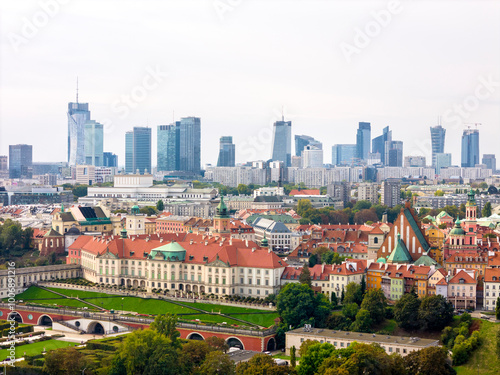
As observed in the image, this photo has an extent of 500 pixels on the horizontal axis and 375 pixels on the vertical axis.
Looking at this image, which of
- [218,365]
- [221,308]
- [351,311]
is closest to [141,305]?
[221,308]

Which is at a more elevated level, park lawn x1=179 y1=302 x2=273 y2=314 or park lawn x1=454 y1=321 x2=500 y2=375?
park lawn x1=179 y1=302 x2=273 y2=314

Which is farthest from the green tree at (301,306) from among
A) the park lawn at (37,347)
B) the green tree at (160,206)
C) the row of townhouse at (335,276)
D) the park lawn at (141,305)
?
the green tree at (160,206)

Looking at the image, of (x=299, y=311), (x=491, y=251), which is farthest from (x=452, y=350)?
(x=491, y=251)

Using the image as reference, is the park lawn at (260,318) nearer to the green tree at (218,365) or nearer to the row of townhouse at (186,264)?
the row of townhouse at (186,264)

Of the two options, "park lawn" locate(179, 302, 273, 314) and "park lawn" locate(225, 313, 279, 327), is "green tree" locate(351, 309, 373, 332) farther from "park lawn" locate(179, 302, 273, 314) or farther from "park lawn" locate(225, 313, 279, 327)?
"park lawn" locate(179, 302, 273, 314)

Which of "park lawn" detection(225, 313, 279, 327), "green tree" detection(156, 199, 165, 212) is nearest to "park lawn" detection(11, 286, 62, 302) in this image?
"park lawn" detection(225, 313, 279, 327)

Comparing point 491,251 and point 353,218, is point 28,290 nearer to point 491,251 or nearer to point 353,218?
point 491,251

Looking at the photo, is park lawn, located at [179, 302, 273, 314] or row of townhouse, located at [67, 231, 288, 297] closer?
park lawn, located at [179, 302, 273, 314]
